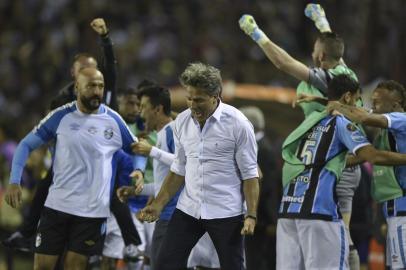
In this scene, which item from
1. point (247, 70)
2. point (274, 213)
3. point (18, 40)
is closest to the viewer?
point (274, 213)

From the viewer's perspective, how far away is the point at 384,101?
9.49 meters

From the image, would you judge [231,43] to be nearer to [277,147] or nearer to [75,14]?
[75,14]

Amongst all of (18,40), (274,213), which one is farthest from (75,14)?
(274,213)

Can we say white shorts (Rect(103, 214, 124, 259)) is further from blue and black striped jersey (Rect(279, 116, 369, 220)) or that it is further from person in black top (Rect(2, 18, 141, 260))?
blue and black striped jersey (Rect(279, 116, 369, 220))

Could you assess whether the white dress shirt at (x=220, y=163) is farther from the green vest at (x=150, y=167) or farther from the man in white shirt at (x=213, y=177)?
the green vest at (x=150, y=167)

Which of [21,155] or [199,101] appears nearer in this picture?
[199,101]

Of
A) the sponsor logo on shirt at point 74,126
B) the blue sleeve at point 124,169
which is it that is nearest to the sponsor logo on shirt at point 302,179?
the blue sleeve at point 124,169

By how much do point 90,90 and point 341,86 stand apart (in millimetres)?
2294

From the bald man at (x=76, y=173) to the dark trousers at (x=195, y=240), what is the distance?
122 cm

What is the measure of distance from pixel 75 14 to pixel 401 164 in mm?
13961

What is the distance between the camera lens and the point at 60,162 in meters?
9.85

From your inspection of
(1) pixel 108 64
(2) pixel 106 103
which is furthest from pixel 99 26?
(2) pixel 106 103

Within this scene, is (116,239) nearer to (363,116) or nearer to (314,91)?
(314,91)

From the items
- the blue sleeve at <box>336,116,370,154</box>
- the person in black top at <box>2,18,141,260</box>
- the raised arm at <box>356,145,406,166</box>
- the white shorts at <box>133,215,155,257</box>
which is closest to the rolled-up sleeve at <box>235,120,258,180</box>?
the blue sleeve at <box>336,116,370,154</box>
